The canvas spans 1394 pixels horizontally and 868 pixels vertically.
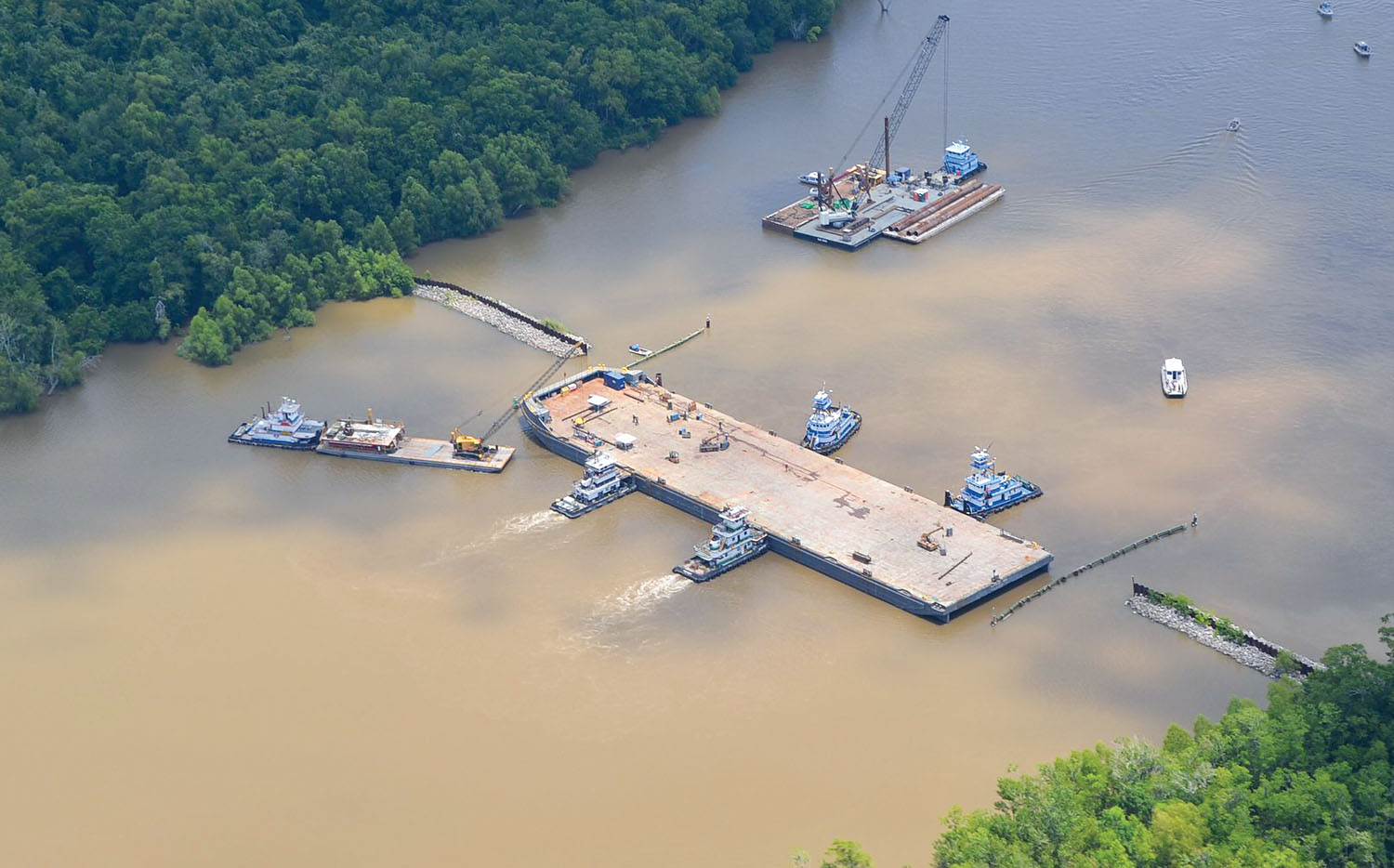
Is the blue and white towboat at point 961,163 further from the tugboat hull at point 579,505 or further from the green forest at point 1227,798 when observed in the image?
the green forest at point 1227,798

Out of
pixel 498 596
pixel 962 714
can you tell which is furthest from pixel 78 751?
pixel 962 714

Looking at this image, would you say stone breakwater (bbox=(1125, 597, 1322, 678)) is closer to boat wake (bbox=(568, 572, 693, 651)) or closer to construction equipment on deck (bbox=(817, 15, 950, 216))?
boat wake (bbox=(568, 572, 693, 651))

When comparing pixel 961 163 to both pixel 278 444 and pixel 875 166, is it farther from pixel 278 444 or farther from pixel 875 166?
pixel 278 444

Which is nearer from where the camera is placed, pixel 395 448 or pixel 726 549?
pixel 726 549

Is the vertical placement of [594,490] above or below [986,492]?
below

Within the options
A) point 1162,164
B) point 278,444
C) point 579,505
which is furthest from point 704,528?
point 1162,164

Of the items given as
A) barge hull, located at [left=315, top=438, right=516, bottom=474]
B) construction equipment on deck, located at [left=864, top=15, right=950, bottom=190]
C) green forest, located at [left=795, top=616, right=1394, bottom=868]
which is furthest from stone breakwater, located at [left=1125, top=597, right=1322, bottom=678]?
construction equipment on deck, located at [left=864, top=15, right=950, bottom=190]

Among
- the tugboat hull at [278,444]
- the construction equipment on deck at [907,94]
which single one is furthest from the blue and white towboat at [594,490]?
the construction equipment on deck at [907,94]
